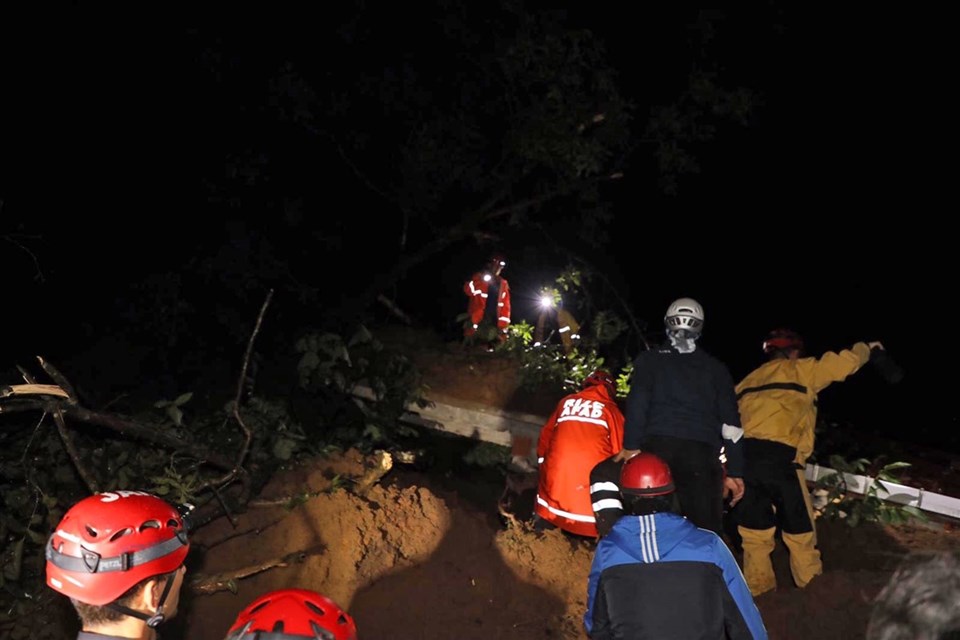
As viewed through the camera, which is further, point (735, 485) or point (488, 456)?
point (488, 456)

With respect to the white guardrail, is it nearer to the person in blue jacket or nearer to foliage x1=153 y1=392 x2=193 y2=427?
foliage x1=153 y1=392 x2=193 y2=427

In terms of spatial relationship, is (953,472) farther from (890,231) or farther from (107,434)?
(890,231)

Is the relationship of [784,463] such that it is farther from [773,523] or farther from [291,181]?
[291,181]

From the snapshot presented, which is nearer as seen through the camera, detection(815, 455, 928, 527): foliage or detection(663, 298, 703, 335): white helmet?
detection(663, 298, 703, 335): white helmet

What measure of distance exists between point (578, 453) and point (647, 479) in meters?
1.99

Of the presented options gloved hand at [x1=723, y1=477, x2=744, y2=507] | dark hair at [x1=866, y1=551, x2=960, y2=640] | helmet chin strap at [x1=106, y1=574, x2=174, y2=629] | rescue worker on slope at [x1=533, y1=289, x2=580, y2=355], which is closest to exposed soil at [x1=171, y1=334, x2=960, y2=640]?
gloved hand at [x1=723, y1=477, x2=744, y2=507]

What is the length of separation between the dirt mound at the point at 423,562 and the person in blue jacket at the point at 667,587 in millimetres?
1726

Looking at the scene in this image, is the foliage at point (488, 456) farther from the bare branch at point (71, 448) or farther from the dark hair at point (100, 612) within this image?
the dark hair at point (100, 612)

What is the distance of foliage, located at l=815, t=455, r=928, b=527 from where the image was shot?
657cm

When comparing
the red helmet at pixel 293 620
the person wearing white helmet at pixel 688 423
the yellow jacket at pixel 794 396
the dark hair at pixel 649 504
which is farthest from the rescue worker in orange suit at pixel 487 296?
the red helmet at pixel 293 620

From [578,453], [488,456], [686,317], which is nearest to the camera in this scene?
[686,317]

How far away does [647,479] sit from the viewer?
357 centimetres

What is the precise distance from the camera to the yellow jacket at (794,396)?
18.2 ft

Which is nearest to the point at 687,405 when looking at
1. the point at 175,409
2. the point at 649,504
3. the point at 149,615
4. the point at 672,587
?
the point at 649,504
